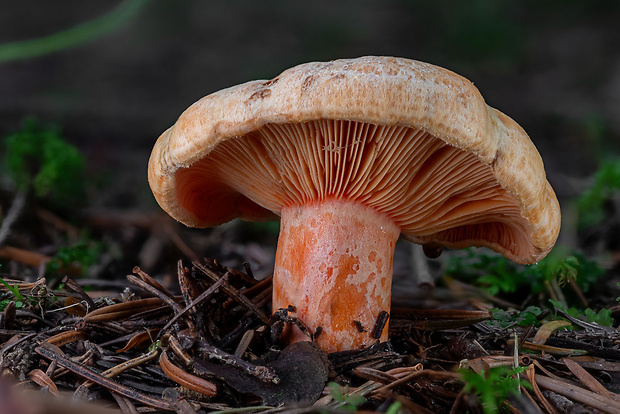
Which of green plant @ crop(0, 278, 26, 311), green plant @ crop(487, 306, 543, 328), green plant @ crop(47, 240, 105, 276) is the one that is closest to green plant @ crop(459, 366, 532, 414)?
green plant @ crop(487, 306, 543, 328)

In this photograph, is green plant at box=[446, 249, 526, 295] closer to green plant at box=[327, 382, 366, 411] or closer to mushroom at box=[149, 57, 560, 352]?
mushroom at box=[149, 57, 560, 352]

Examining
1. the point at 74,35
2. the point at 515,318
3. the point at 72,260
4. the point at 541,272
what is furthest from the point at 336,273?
the point at 74,35

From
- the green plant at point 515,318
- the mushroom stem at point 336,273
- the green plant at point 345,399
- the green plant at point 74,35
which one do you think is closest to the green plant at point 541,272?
the green plant at point 515,318

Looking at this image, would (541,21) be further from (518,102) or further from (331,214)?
(331,214)

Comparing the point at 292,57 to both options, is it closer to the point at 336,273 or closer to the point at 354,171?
the point at 354,171

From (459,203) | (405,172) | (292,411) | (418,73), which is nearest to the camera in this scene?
(292,411)

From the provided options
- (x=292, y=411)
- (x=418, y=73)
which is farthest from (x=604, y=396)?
(x=418, y=73)

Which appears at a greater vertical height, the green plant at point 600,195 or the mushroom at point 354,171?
the green plant at point 600,195

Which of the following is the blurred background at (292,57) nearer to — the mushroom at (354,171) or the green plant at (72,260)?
the green plant at (72,260)
